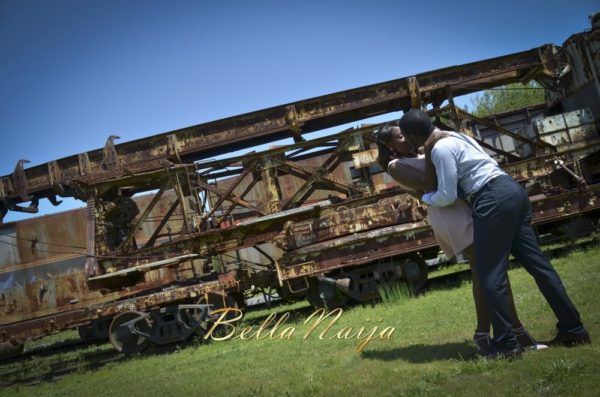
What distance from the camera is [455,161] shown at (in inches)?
123

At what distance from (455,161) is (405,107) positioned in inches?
248

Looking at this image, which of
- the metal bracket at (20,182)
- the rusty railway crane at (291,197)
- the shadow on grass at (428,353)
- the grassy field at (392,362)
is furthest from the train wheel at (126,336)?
the shadow on grass at (428,353)

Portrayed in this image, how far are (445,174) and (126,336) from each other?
6.62 meters

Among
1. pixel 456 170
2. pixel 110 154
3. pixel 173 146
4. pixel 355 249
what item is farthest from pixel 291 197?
pixel 456 170

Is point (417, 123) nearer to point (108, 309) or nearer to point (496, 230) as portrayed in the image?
point (496, 230)

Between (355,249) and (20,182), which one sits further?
(20,182)

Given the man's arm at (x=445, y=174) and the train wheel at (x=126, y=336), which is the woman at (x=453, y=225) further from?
the train wheel at (x=126, y=336)

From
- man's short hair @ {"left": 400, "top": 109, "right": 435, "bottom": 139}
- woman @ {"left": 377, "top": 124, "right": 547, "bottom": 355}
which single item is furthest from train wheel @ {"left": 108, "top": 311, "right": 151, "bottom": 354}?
man's short hair @ {"left": 400, "top": 109, "right": 435, "bottom": 139}

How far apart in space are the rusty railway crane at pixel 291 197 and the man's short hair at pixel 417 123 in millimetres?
4283

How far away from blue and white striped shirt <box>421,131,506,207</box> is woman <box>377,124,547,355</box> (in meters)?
0.20

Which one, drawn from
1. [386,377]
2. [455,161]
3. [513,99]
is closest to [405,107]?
[455,161]

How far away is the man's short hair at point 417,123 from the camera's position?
3293 mm

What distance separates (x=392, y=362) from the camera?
3.60m

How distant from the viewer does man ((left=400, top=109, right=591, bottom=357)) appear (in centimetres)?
299
